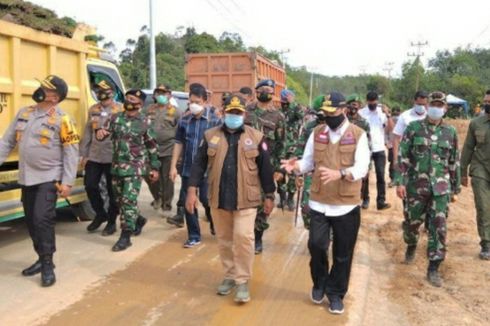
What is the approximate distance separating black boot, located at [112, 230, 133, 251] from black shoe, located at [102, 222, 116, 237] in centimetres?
62

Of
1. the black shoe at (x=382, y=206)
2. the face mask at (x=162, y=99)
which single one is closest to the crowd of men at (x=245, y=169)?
the face mask at (x=162, y=99)

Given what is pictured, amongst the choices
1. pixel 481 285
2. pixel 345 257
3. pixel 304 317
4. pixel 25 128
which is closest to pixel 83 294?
pixel 25 128

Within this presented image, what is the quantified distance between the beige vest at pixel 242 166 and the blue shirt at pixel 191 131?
1.52m

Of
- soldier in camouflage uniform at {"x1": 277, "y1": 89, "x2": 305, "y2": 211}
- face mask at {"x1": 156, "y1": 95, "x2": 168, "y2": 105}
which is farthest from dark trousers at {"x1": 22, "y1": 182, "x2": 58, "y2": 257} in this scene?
soldier in camouflage uniform at {"x1": 277, "y1": 89, "x2": 305, "y2": 211}

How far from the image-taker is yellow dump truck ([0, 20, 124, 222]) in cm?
561

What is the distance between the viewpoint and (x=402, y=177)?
18.5ft

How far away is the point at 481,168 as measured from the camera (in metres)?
6.39

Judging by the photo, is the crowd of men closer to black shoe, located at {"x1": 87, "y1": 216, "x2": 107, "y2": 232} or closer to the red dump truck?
black shoe, located at {"x1": 87, "y1": 216, "x2": 107, "y2": 232}

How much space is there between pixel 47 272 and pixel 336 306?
2.64 m

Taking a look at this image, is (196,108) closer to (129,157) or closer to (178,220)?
(129,157)

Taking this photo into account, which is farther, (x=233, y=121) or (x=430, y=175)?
(x=430, y=175)

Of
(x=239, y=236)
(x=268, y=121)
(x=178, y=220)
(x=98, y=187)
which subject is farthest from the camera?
(x=178, y=220)

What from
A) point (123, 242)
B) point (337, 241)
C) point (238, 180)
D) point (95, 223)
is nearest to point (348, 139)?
point (337, 241)

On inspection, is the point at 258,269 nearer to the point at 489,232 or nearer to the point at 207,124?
the point at 207,124
